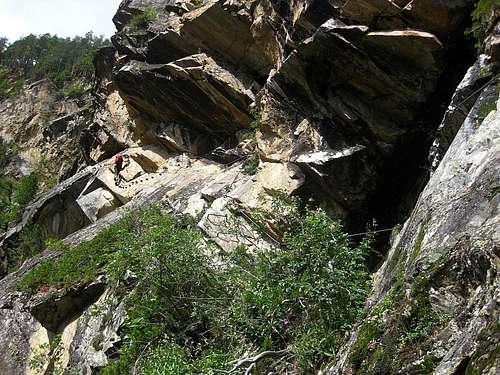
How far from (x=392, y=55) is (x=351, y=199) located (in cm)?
316

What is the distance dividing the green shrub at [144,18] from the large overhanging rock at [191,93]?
231 cm

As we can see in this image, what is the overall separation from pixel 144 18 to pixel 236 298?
14.8 m

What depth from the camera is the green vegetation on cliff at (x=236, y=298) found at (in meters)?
8.30

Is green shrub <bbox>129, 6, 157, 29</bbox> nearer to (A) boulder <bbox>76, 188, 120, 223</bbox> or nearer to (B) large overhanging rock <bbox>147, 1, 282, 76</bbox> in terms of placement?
(B) large overhanging rock <bbox>147, 1, 282, 76</bbox>

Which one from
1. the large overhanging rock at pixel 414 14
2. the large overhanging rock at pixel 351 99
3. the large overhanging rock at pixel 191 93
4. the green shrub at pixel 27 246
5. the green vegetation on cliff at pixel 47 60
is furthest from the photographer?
the green vegetation on cliff at pixel 47 60

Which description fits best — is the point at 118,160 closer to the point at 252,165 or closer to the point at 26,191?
the point at 252,165

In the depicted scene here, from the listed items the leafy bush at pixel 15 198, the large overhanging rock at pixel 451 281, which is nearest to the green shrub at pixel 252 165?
the large overhanging rock at pixel 451 281

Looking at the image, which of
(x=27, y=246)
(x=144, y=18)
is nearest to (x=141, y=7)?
(x=144, y=18)

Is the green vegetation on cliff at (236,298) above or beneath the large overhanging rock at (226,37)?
beneath

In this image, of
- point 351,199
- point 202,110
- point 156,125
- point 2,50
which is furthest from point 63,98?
point 351,199

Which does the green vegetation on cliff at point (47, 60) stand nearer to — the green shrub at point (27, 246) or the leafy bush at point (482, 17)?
the green shrub at point (27, 246)

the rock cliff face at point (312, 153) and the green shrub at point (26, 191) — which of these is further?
the green shrub at point (26, 191)

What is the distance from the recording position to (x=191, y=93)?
1820 cm

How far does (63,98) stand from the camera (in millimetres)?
45688
